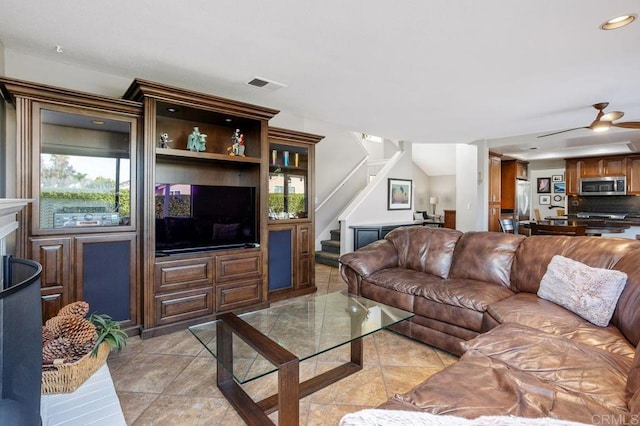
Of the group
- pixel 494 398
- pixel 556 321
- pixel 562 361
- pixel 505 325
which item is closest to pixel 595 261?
pixel 556 321

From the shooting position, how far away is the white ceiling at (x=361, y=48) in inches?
81.2

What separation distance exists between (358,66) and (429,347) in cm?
253

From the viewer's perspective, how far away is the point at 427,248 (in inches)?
134

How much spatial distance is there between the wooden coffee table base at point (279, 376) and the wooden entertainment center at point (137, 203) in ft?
3.96

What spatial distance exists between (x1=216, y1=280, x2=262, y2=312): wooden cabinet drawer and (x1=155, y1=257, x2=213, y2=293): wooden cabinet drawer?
0.57ft

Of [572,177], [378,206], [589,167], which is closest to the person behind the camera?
[378,206]

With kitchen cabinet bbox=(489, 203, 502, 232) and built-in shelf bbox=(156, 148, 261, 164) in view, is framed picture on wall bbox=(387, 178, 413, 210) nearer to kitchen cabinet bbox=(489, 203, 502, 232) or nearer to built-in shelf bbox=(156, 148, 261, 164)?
kitchen cabinet bbox=(489, 203, 502, 232)

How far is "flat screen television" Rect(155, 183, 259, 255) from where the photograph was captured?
10.2 feet

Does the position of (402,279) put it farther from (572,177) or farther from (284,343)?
(572,177)

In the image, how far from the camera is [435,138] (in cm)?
616

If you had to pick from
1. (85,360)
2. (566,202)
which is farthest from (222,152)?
(566,202)

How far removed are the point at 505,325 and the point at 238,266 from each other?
2.47 meters

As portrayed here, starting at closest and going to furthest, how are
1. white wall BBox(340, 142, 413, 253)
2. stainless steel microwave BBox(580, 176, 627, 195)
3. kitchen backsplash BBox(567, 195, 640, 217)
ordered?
1. white wall BBox(340, 142, 413, 253)
2. stainless steel microwave BBox(580, 176, 627, 195)
3. kitchen backsplash BBox(567, 195, 640, 217)

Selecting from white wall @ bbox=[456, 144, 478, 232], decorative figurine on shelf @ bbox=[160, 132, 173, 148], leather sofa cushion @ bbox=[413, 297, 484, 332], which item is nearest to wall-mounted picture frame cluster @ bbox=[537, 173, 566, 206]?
white wall @ bbox=[456, 144, 478, 232]
